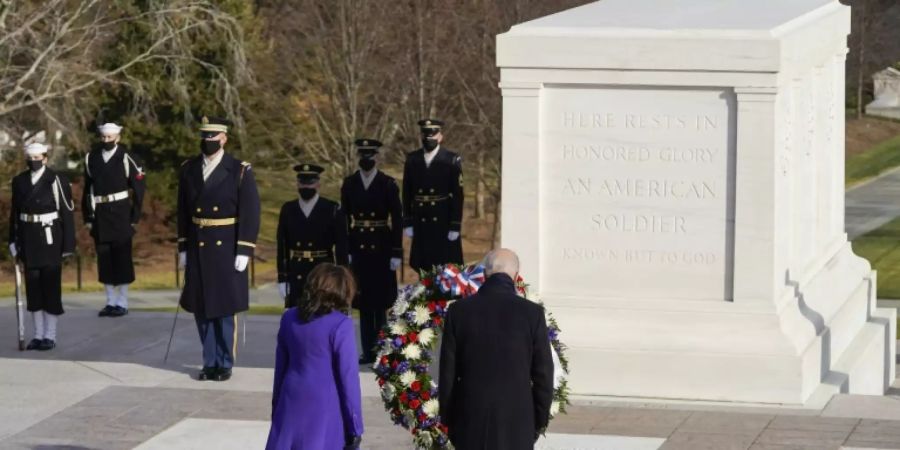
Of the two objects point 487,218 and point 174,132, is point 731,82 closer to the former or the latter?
point 174,132

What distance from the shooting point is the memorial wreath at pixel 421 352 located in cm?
802

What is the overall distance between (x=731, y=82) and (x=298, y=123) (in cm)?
2234

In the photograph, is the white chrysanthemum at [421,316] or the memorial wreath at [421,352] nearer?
the memorial wreath at [421,352]

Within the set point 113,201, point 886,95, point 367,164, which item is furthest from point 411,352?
point 886,95

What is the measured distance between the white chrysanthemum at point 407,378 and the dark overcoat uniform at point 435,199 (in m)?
4.74

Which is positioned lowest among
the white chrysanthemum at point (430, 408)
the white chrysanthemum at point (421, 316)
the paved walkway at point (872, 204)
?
the paved walkway at point (872, 204)

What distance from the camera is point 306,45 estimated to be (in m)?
31.2

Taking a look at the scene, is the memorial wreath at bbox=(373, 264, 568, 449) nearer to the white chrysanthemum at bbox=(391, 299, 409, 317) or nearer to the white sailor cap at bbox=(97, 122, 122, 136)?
the white chrysanthemum at bbox=(391, 299, 409, 317)

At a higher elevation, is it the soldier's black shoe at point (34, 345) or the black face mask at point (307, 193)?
the black face mask at point (307, 193)

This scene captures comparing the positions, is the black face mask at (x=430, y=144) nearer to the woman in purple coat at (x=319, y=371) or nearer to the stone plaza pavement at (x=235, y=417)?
the stone plaza pavement at (x=235, y=417)

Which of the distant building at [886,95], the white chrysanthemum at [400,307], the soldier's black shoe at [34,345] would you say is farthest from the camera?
the distant building at [886,95]

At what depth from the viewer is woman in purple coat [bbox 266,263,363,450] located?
23.0ft

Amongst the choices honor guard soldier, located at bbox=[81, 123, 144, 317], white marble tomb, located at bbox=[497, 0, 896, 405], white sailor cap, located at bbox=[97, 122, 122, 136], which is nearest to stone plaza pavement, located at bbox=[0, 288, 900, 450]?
white marble tomb, located at bbox=[497, 0, 896, 405]

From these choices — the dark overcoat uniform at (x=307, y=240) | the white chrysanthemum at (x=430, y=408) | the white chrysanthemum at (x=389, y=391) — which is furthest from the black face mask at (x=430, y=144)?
the white chrysanthemum at (x=430, y=408)
